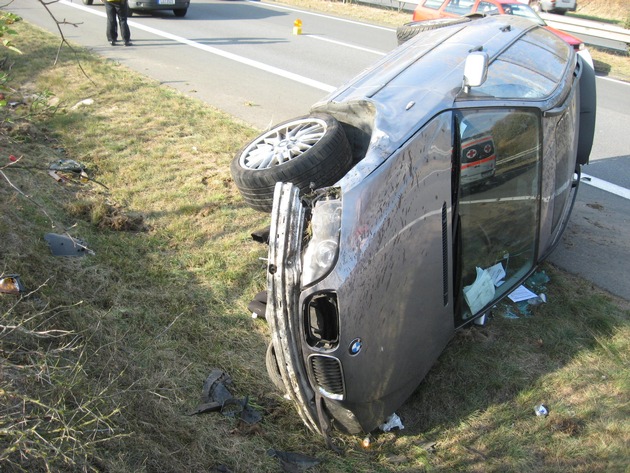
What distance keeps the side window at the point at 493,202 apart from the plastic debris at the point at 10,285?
9.31 ft

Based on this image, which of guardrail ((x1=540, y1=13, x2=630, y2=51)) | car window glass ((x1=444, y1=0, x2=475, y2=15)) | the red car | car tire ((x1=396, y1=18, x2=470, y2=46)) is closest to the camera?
car tire ((x1=396, y1=18, x2=470, y2=46))

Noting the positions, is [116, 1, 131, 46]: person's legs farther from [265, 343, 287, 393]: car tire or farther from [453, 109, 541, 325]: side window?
[265, 343, 287, 393]: car tire

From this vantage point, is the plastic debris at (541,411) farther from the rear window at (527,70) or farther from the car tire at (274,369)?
the rear window at (527,70)

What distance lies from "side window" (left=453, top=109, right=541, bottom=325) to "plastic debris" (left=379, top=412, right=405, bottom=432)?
28.4 inches

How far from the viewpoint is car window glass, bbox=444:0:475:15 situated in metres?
12.9

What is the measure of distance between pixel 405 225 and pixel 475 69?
112 centimetres

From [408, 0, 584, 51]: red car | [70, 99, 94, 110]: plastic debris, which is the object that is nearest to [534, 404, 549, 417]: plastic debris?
[70, 99, 94, 110]: plastic debris

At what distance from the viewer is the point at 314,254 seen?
118 inches

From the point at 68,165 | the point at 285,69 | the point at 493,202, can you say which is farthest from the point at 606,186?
the point at 285,69

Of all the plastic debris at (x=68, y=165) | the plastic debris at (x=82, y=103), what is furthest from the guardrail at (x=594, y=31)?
the plastic debris at (x=68, y=165)

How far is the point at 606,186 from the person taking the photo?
6.91m

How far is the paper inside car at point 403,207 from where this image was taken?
9.87ft

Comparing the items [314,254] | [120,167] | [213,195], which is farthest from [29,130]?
[314,254]

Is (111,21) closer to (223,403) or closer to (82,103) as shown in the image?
(82,103)
